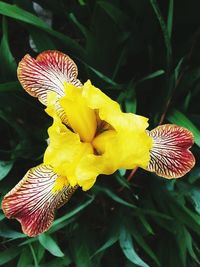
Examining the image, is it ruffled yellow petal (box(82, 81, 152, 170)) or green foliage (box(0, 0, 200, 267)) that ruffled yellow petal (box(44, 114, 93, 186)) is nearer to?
ruffled yellow petal (box(82, 81, 152, 170))

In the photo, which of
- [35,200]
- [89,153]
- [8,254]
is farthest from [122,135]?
[8,254]

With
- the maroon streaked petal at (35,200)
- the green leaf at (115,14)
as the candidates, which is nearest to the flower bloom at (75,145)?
the maroon streaked petal at (35,200)

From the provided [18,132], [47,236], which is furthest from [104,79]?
[47,236]

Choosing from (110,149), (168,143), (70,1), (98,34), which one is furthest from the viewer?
(70,1)

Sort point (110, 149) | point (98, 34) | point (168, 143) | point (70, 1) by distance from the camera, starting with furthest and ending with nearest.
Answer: point (70, 1)
point (98, 34)
point (168, 143)
point (110, 149)

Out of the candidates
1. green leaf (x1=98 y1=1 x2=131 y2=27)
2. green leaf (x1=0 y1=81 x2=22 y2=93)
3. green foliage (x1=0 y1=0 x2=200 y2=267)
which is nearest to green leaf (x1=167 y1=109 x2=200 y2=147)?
green foliage (x1=0 y1=0 x2=200 y2=267)

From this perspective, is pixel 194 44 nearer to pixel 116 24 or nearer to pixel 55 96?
pixel 116 24
